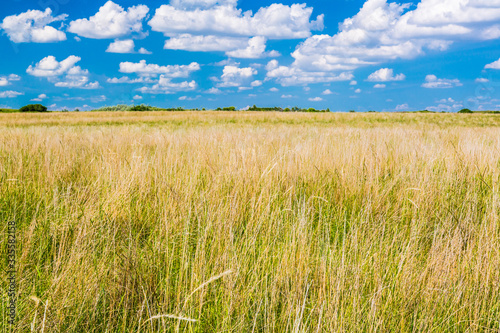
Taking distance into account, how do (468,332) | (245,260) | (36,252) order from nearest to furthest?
(468,332) < (245,260) < (36,252)

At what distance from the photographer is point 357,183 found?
301 centimetres

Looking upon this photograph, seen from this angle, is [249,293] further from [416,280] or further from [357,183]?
[357,183]

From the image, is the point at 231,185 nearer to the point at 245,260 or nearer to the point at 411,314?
the point at 245,260

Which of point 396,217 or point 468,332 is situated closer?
point 468,332

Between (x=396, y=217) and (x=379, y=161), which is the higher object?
(x=379, y=161)

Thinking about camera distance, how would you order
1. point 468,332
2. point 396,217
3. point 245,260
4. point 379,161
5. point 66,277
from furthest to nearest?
point 379,161 < point 396,217 < point 245,260 < point 66,277 < point 468,332

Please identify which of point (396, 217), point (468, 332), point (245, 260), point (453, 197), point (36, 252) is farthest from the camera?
point (453, 197)

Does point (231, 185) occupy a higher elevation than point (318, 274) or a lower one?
higher

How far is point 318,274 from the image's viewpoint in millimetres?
1491

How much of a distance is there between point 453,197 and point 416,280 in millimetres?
1581

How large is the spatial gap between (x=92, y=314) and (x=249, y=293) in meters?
0.65

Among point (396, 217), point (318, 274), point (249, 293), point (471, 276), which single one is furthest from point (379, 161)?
point (249, 293)

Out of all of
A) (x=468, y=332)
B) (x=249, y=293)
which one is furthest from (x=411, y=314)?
(x=249, y=293)

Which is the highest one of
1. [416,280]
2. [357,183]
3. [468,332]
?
[357,183]
